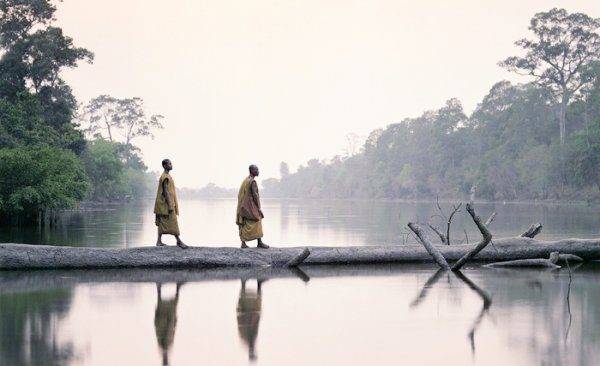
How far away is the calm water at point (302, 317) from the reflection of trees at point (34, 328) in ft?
0.06

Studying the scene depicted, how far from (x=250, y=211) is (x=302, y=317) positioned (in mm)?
5620

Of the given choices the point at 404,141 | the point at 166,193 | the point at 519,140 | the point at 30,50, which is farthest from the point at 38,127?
the point at 404,141

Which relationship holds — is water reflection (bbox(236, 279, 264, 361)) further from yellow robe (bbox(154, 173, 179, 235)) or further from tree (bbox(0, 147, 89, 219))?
tree (bbox(0, 147, 89, 219))

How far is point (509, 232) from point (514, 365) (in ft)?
76.0

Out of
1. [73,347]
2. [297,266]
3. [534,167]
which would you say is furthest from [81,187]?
[534,167]

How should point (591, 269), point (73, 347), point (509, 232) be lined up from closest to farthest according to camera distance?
point (73, 347) < point (591, 269) < point (509, 232)

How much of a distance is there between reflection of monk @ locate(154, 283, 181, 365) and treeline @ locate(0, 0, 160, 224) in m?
18.0

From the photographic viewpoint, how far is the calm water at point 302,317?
24.1 feet

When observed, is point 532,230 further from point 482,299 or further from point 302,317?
point 302,317

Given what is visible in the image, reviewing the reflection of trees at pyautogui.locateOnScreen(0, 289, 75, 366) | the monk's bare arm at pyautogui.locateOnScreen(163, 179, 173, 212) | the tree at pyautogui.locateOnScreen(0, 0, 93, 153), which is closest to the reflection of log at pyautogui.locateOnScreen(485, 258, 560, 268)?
the monk's bare arm at pyautogui.locateOnScreen(163, 179, 173, 212)

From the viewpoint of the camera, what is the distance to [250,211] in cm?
1492

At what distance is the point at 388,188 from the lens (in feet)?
400

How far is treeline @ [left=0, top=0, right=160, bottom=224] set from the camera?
27734mm

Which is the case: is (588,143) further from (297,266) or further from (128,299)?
(128,299)
